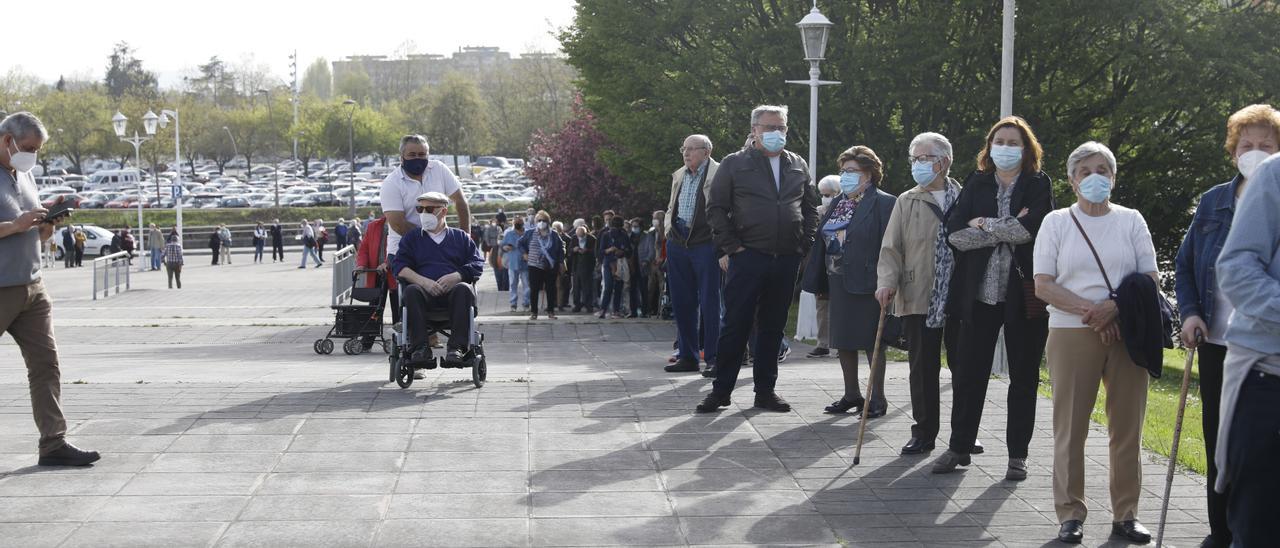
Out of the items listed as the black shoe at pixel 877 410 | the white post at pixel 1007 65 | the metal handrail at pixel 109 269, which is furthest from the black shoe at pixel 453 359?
the metal handrail at pixel 109 269

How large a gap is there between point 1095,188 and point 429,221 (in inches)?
214

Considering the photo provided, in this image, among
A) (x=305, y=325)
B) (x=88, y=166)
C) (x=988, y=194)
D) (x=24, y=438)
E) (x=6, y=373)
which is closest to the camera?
(x=988, y=194)

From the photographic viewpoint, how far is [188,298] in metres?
30.5

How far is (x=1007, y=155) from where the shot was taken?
Result: 6855mm

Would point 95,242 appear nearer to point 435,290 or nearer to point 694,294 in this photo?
point 694,294

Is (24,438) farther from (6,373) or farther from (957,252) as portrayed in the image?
(957,252)

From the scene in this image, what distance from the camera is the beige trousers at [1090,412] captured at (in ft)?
19.9

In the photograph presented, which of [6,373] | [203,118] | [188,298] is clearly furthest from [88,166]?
[6,373]

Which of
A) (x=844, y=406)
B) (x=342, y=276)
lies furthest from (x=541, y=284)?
(x=844, y=406)

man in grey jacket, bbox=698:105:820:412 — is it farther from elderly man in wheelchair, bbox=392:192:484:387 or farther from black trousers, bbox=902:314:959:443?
elderly man in wheelchair, bbox=392:192:484:387

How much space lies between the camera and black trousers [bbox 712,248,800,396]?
897 centimetres

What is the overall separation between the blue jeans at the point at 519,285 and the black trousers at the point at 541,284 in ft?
5.56

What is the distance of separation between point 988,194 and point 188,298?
A: 85.8 ft

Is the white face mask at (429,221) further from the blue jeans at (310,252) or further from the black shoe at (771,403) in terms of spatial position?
the blue jeans at (310,252)
